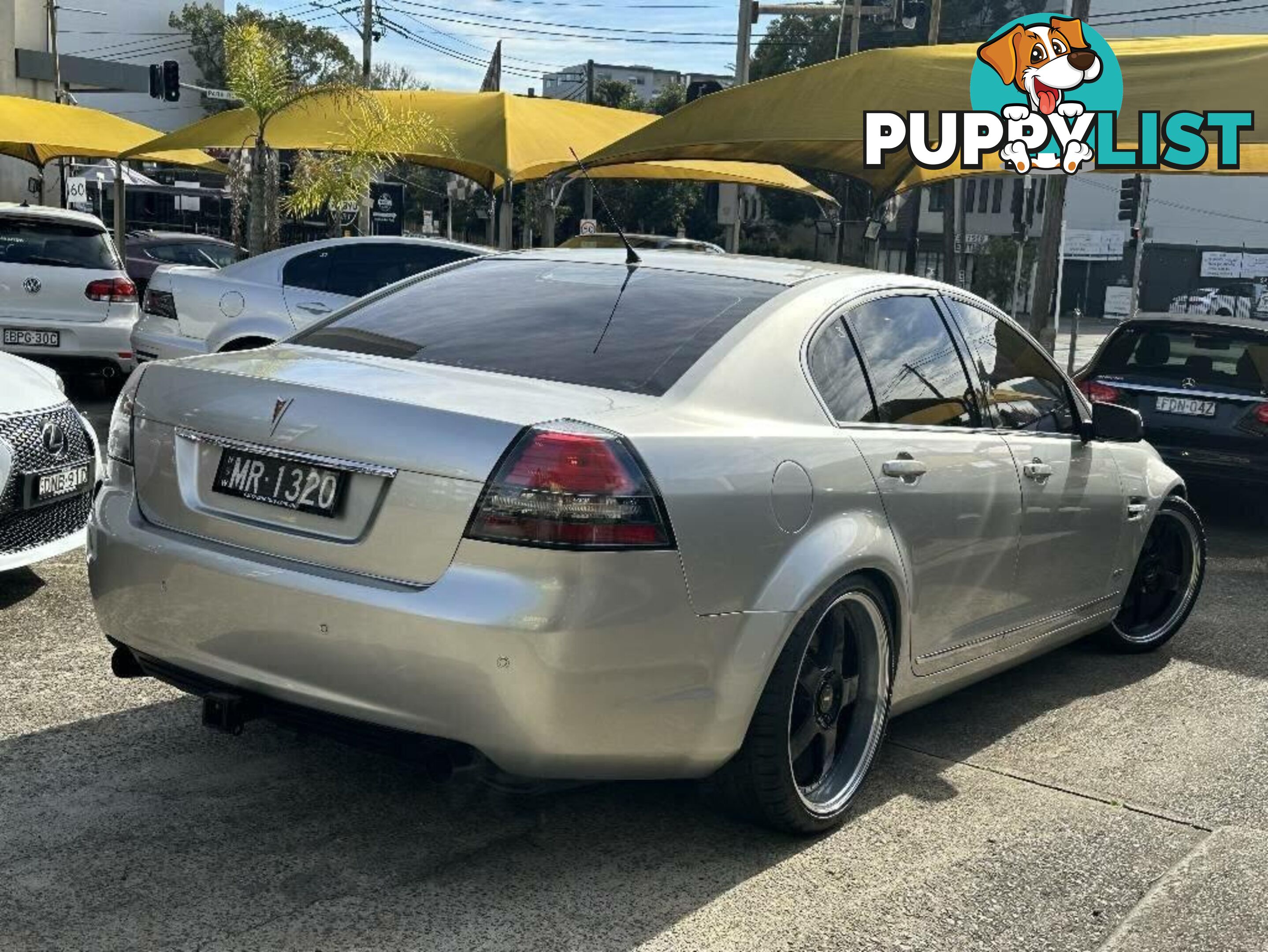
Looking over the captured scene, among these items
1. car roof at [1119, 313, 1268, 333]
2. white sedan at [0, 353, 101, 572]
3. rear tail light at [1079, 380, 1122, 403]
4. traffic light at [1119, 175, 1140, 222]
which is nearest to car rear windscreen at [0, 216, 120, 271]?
white sedan at [0, 353, 101, 572]

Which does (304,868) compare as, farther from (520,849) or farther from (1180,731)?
(1180,731)

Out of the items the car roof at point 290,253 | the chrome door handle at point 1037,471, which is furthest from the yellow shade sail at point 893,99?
the chrome door handle at point 1037,471

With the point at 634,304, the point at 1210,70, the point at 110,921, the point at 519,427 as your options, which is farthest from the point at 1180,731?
the point at 1210,70

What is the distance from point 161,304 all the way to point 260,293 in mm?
835

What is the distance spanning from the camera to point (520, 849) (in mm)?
3674

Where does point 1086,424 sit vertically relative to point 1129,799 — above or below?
above

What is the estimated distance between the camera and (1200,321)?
9492 mm

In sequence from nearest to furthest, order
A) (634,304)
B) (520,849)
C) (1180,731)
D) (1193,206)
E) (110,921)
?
(110,921) < (520,849) < (634,304) < (1180,731) < (1193,206)

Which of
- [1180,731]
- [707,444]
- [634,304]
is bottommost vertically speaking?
[1180,731]

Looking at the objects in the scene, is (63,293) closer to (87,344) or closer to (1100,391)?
(87,344)

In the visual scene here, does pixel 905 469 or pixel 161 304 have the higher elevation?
pixel 905 469

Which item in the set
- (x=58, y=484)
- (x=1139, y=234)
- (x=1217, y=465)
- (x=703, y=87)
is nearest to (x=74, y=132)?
(x=703, y=87)

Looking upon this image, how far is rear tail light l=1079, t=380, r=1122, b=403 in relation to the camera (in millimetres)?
9469

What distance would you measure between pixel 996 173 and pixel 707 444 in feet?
39.9
